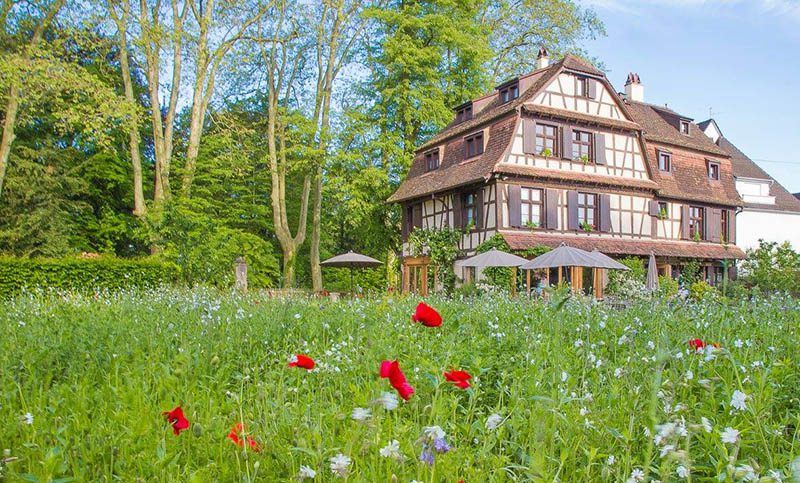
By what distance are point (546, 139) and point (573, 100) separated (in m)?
2.03

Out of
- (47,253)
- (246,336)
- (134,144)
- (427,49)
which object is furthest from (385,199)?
(246,336)

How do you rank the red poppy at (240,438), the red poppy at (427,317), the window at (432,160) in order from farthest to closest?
1. the window at (432,160)
2. the red poppy at (427,317)
3. the red poppy at (240,438)

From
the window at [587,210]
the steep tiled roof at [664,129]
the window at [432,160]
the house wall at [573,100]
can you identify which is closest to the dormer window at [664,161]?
the steep tiled roof at [664,129]

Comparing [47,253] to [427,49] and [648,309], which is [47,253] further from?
[648,309]

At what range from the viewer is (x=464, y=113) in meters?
27.5

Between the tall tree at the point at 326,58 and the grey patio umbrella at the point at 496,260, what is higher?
the tall tree at the point at 326,58

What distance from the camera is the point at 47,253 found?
23.5m

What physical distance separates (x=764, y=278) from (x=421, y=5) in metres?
18.8

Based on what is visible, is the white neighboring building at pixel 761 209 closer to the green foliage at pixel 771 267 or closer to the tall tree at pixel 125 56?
the green foliage at pixel 771 267

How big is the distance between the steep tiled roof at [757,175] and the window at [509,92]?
58.3 ft

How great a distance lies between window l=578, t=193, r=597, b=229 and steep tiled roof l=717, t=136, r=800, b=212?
15.8m

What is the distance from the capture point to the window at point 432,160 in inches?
1059

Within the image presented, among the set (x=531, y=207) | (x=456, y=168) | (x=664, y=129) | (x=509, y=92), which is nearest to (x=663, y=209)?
(x=664, y=129)

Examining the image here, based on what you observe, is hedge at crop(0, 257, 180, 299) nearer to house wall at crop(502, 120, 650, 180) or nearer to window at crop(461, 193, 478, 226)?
window at crop(461, 193, 478, 226)
